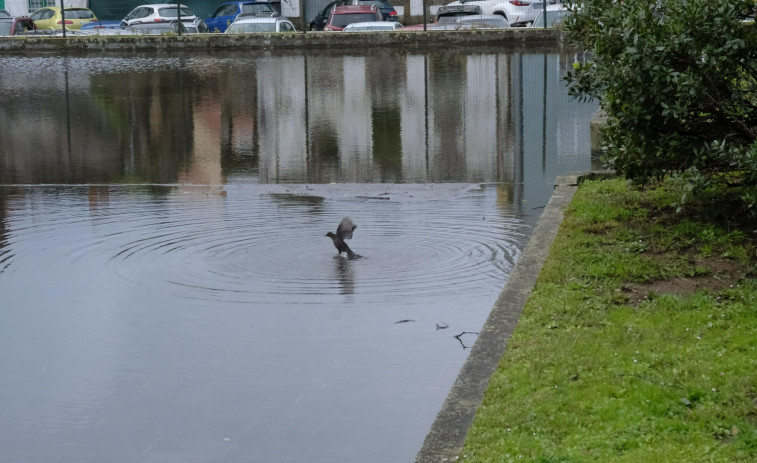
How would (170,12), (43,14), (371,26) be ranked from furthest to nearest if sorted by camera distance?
(43,14) < (170,12) < (371,26)

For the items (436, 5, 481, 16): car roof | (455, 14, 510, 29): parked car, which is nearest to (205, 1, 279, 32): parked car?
(436, 5, 481, 16): car roof

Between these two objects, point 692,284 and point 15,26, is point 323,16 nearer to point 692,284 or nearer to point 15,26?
point 15,26

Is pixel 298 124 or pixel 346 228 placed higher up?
pixel 298 124

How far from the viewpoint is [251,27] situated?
39.9 metres

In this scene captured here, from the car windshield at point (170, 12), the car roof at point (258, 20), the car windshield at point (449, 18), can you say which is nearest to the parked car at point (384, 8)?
the car windshield at point (449, 18)

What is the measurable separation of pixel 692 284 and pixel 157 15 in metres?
38.3

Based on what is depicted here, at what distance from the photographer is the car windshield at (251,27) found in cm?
3962

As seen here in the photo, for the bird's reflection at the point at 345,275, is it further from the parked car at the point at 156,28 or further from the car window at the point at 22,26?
the car window at the point at 22,26

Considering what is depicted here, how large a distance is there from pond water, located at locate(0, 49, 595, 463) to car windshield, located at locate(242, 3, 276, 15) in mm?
25025

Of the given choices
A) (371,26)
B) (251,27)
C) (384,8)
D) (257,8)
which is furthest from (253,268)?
(257,8)

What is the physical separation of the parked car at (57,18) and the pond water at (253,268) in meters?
26.3

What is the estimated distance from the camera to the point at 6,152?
16.1 meters

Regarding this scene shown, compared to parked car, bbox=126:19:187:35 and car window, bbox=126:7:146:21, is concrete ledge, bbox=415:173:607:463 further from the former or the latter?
car window, bbox=126:7:146:21

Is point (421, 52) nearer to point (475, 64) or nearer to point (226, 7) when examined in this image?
point (475, 64)
